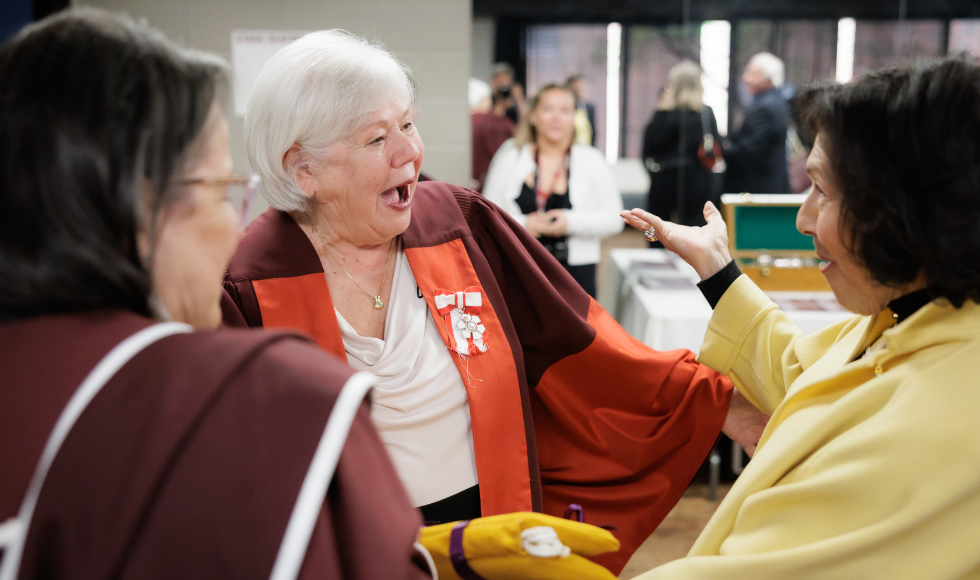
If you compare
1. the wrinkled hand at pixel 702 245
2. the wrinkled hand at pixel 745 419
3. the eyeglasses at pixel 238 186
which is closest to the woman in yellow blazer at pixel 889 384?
the wrinkled hand at pixel 702 245

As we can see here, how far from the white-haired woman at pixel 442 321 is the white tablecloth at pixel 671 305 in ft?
3.58

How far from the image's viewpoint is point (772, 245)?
362 cm

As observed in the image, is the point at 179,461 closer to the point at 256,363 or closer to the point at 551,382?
the point at 256,363

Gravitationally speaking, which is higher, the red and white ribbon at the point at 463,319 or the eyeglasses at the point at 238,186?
the eyeglasses at the point at 238,186

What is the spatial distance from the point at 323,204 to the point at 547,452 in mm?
733

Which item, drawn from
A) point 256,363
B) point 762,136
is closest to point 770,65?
point 762,136

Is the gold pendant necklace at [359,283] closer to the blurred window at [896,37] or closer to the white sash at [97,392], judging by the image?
the white sash at [97,392]

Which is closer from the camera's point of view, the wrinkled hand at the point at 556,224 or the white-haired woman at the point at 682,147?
the wrinkled hand at the point at 556,224

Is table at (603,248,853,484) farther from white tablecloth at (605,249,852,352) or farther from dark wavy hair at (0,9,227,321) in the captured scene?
dark wavy hair at (0,9,227,321)

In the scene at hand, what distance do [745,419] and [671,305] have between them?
5.68 ft

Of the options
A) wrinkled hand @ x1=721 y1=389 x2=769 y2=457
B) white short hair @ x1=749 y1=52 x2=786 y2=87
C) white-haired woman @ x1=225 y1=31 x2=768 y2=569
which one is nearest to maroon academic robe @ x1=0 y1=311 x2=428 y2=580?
white-haired woman @ x1=225 y1=31 x2=768 y2=569

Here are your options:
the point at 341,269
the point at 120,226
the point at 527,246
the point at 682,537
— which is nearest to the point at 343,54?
the point at 341,269

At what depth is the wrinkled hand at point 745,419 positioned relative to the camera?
5.23 ft

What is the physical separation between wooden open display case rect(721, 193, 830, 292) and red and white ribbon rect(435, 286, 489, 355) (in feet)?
7.53
